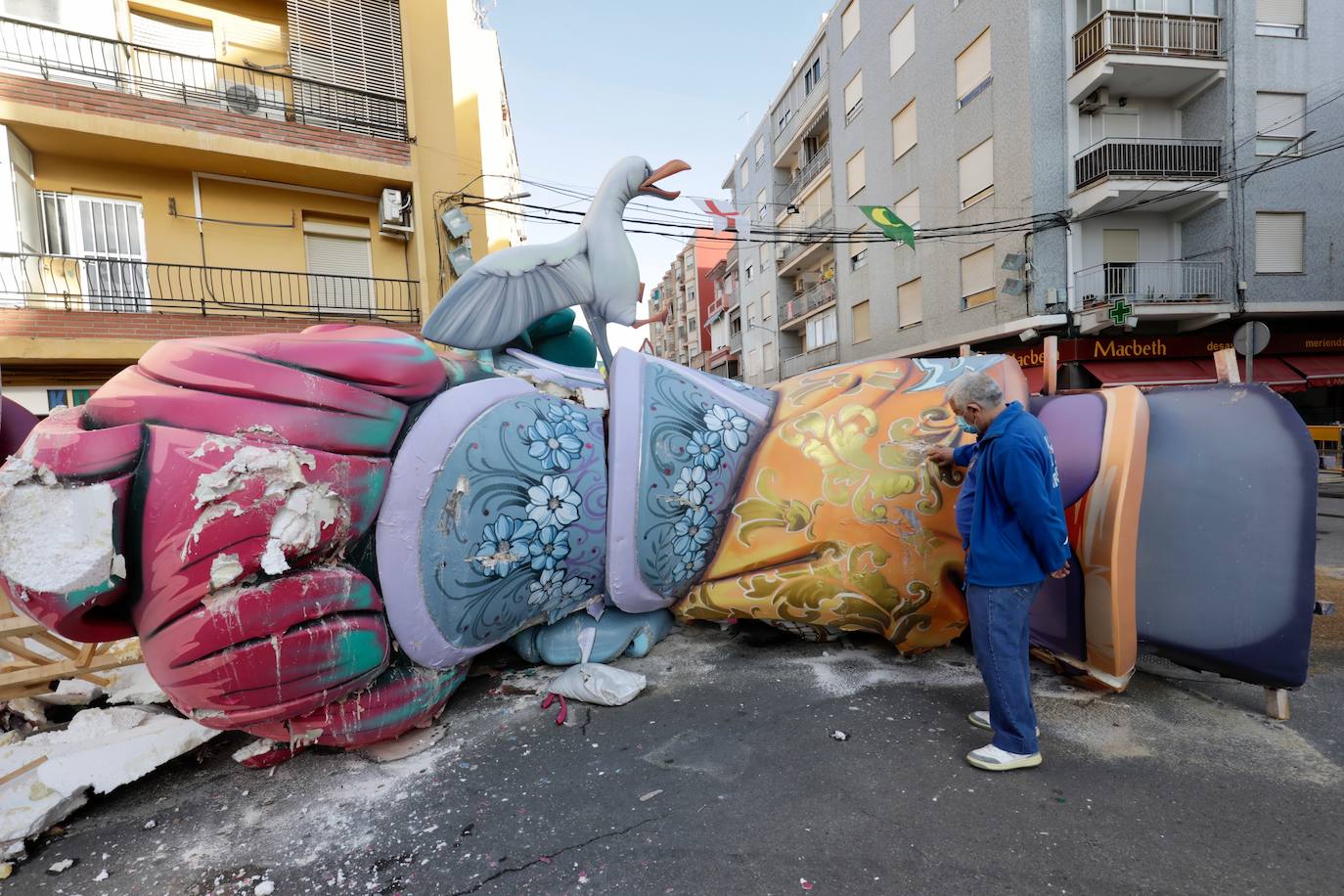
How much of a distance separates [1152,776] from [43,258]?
1096 centimetres

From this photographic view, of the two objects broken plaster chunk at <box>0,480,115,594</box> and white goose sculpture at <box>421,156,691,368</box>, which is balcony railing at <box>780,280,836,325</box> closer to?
white goose sculpture at <box>421,156,691,368</box>

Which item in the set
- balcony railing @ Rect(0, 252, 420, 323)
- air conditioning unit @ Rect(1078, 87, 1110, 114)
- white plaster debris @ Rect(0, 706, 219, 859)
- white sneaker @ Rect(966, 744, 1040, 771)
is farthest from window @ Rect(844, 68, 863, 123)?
white plaster debris @ Rect(0, 706, 219, 859)

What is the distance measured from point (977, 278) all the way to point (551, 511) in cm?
1330

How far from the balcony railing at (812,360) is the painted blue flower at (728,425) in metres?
15.1

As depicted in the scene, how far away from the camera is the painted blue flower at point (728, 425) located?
3188mm

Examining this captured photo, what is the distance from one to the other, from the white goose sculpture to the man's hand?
1.68m

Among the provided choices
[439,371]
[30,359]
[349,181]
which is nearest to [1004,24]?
[349,181]

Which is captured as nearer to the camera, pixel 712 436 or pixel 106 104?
pixel 712 436

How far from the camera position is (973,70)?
12.9 m

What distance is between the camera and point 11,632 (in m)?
2.61

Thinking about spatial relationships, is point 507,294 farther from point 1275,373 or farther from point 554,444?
point 1275,373

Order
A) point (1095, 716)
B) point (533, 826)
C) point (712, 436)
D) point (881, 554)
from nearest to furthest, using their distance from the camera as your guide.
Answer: point (533, 826)
point (1095, 716)
point (881, 554)
point (712, 436)

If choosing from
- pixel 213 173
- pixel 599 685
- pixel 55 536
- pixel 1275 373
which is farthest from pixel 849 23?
pixel 55 536

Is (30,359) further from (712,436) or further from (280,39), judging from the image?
(712,436)
